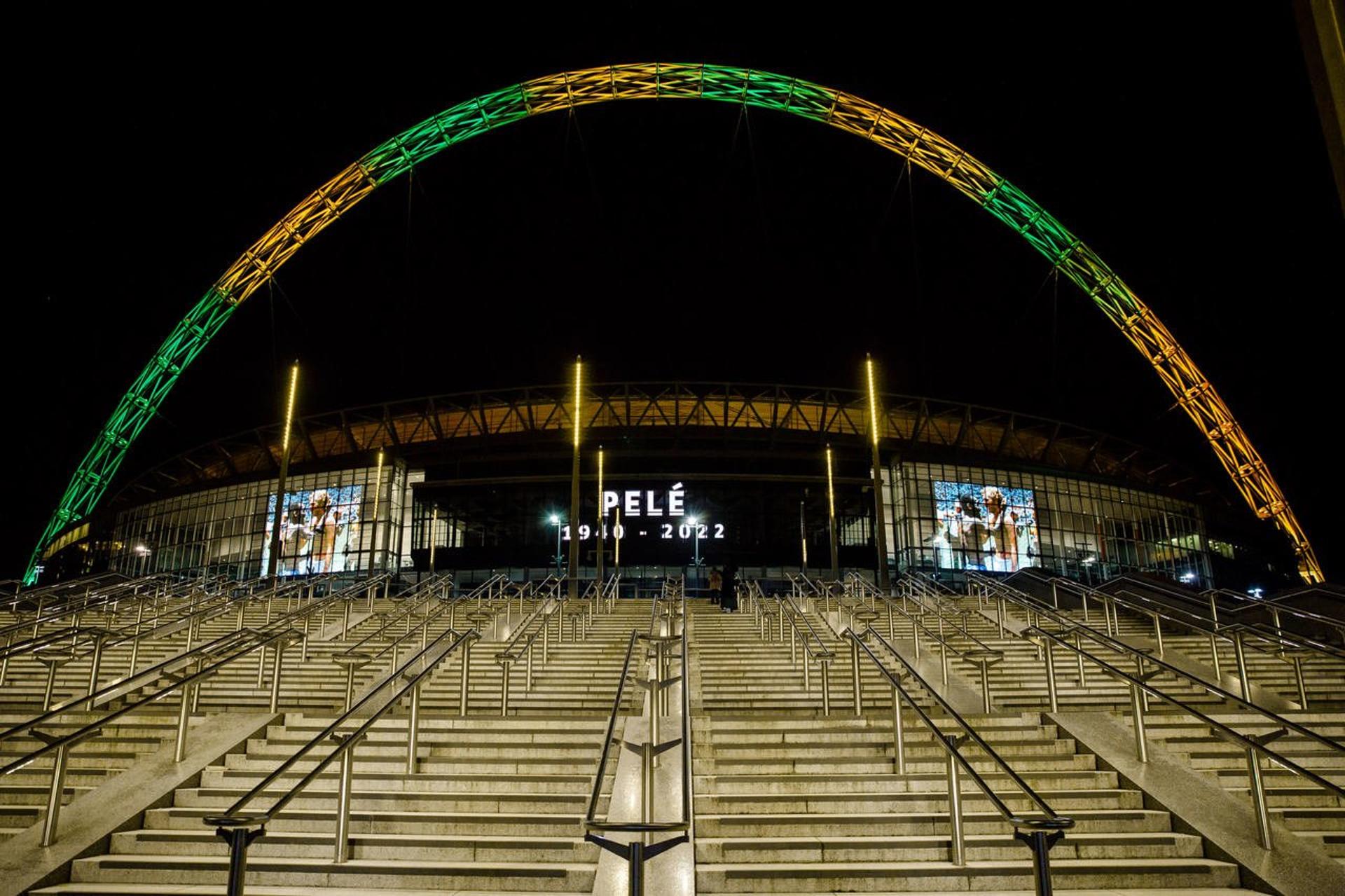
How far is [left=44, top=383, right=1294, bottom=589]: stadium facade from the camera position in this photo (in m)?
45.5

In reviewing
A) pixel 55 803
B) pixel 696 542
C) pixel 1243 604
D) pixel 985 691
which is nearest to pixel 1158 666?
pixel 985 691

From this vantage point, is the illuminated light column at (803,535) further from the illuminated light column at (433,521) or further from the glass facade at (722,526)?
the illuminated light column at (433,521)

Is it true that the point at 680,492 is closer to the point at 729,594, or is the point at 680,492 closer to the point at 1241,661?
the point at 729,594

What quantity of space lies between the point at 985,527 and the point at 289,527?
138ft

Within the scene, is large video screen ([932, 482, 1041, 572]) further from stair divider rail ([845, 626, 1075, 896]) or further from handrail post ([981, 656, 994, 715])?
stair divider rail ([845, 626, 1075, 896])

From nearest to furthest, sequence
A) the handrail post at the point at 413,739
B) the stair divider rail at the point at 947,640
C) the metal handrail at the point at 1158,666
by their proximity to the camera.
Answer: the metal handrail at the point at 1158,666, the handrail post at the point at 413,739, the stair divider rail at the point at 947,640

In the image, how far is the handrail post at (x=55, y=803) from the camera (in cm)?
598

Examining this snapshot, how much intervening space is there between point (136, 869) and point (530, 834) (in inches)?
110

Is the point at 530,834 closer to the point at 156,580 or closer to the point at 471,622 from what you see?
the point at 471,622

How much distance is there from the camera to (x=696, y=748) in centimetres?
839

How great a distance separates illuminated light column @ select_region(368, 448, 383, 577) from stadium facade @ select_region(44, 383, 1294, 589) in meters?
0.33

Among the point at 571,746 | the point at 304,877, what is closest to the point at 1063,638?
the point at 571,746

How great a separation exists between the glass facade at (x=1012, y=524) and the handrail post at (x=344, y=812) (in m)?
43.3

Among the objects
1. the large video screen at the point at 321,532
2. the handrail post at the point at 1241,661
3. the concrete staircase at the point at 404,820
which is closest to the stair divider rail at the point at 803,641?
the concrete staircase at the point at 404,820
